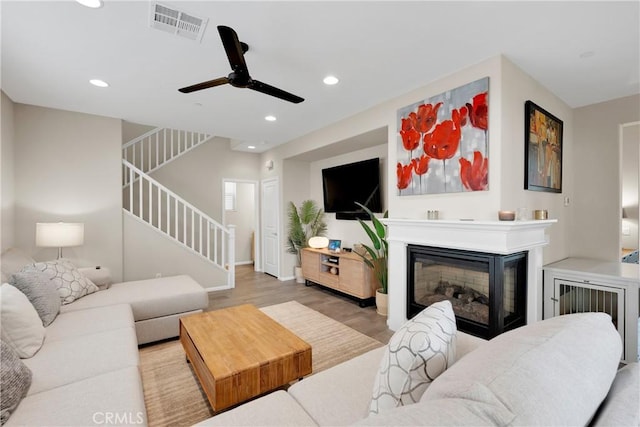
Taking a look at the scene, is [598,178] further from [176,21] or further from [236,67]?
[176,21]

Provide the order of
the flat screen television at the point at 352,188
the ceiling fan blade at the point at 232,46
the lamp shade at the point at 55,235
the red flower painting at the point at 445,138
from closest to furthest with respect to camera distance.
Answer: the ceiling fan blade at the point at 232,46 → the red flower painting at the point at 445,138 → the lamp shade at the point at 55,235 → the flat screen television at the point at 352,188

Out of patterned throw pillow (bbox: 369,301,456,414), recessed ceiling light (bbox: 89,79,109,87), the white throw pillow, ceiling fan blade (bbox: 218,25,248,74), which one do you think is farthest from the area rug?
recessed ceiling light (bbox: 89,79,109,87)

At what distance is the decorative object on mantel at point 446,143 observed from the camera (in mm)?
2471

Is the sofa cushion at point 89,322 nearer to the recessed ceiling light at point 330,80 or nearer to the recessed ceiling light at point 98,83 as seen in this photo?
the recessed ceiling light at point 98,83

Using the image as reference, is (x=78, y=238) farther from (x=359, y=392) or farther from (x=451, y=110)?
(x=451, y=110)

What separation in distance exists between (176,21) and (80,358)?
2.22 m

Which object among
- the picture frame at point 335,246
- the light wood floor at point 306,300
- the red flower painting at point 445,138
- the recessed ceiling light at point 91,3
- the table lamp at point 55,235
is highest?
the recessed ceiling light at point 91,3

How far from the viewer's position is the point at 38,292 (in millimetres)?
2189

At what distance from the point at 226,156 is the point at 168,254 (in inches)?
106

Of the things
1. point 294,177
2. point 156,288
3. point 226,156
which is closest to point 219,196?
point 226,156

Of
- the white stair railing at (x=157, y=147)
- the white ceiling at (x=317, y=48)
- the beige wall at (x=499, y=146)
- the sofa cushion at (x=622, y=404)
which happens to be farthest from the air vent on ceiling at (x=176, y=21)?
the white stair railing at (x=157, y=147)

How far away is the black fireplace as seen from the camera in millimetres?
2387

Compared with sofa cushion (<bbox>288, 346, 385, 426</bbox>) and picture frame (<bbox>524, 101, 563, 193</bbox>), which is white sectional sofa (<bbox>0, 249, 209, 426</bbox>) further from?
picture frame (<bbox>524, 101, 563, 193</bbox>)

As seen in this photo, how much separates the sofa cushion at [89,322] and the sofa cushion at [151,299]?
0.18 metres
